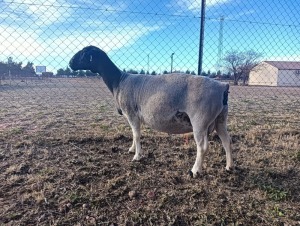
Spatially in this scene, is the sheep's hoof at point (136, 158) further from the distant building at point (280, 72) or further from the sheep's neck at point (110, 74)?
the distant building at point (280, 72)

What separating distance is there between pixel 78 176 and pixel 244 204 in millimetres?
2315

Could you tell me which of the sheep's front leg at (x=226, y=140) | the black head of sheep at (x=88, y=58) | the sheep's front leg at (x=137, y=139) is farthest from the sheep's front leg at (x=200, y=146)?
the black head of sheep at (x=88, y=58)

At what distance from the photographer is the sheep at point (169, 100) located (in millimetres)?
3766

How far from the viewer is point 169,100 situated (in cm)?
398

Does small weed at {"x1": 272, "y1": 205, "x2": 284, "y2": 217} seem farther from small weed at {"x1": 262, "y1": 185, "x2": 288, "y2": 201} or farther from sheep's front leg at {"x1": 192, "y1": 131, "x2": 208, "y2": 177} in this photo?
sheep's front leg at {"x1": 192, "y1": 131, "x2": 208, "y2": 177}

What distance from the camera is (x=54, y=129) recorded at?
665cm

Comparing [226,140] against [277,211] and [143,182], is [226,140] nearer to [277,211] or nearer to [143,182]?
[277,211]

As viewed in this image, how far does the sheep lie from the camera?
3766mm

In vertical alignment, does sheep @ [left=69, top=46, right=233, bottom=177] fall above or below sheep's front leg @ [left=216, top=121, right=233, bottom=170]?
above

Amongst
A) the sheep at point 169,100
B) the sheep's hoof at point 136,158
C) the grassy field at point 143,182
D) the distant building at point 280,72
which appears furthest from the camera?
the distant building at point 280,72

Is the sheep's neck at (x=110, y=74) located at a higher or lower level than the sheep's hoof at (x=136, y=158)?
higher

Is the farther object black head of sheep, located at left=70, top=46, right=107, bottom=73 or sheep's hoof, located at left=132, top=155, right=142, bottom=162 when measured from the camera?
black head of sheep, located at left=70, top=46, right=107, bottom=73

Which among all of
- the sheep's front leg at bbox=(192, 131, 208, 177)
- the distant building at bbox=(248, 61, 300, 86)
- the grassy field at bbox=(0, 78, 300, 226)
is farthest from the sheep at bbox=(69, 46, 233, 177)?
the distant building at bbox=(248, 61, 300, 86)

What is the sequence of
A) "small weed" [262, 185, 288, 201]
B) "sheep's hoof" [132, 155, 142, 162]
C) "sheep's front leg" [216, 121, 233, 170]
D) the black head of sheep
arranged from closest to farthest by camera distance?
"small weed" [262, 185, 288, 201] → "sheep's front leg" [216, 121, 233, 170] → "sheep's hoof" [132, 155, 142, 162] → the black head of sheep
